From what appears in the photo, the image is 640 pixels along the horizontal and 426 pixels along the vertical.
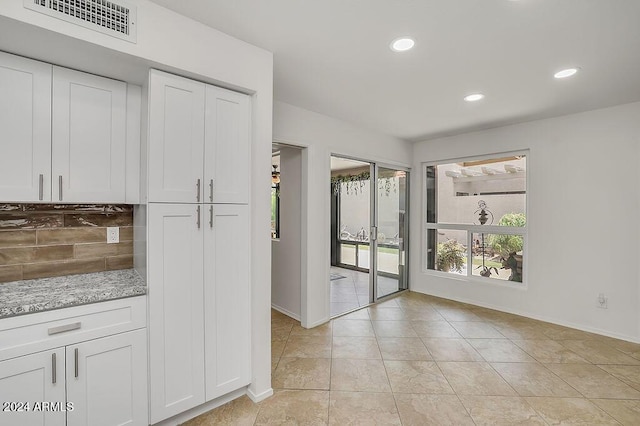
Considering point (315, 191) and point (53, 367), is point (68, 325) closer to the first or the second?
point (53, 367)

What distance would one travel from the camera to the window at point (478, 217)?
403 centimetres

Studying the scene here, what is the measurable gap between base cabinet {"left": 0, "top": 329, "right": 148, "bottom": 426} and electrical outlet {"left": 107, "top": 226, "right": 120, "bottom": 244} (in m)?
0.84

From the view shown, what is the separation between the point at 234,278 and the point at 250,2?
1.69 m

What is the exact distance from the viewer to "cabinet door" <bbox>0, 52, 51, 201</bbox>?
63.6 inches

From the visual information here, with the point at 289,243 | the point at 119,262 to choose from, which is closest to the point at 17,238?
the point at 119,262

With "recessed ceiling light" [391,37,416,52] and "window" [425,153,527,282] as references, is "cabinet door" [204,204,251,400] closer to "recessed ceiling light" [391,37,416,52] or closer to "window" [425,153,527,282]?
"recessed ceiling light" [391,37,416,52]

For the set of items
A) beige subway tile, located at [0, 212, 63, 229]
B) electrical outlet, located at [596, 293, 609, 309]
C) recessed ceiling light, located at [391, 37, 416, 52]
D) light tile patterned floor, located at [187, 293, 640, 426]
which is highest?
recessed ceiling light, located at [391, 37, 416, 52]

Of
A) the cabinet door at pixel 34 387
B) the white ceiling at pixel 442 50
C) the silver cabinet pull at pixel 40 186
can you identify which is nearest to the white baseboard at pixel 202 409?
the cabinet door at pixel 34 387

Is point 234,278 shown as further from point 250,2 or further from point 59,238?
point 250,2

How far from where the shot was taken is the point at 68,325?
1.53m

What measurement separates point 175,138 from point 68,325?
115cm

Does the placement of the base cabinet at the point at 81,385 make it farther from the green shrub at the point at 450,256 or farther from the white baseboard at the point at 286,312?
the green shrub at the point at 450,256

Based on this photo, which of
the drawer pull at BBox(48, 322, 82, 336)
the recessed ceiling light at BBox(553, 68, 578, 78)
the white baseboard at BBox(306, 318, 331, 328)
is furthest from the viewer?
the white baseboard at BBox(306, 318, 331, 328)

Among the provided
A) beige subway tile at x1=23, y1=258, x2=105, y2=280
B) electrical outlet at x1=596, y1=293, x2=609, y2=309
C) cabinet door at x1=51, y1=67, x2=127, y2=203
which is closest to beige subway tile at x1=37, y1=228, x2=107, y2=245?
beige subway tile at x1=23, y1=258, x2=105, y2=280
